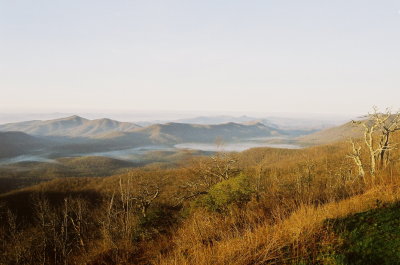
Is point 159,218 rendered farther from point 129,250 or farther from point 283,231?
point 283,231

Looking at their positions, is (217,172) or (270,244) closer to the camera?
(270,244)

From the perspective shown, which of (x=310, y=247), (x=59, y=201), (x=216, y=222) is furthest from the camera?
(x=59, y=201)

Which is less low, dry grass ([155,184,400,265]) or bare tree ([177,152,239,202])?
dry grass ([155,184,400,265])

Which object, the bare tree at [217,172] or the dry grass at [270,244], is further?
the bare tree at [217,172]

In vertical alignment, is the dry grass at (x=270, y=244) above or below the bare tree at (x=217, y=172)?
above

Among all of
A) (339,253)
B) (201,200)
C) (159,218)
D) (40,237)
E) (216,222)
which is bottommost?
(40,237)

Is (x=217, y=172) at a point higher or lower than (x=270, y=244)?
lower

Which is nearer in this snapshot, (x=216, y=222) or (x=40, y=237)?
(x=216, y=222)

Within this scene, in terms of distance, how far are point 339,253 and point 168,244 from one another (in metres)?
9.48

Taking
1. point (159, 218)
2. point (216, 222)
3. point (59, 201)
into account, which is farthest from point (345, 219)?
point (59, 201)

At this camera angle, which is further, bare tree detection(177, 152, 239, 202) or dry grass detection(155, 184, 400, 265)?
bare tree detection(177, 152, 239, 202)

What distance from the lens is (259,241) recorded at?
8859 millimetres

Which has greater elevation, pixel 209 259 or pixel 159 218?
pixel 209 259

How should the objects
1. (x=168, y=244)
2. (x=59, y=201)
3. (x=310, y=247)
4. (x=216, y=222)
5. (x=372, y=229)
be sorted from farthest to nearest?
(x=59, y=201) < (x=168, y=244) < (x=216, y=222) < (x=372, y=229) < (x=310, y=247)
